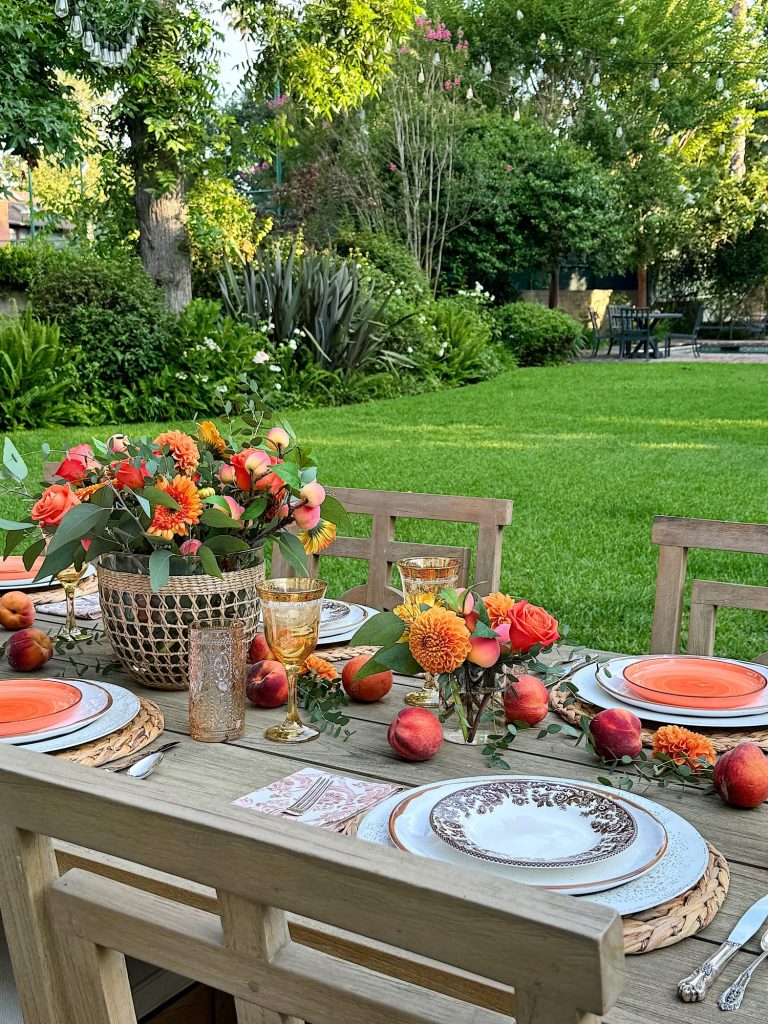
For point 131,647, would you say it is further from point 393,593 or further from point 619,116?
point 619,116

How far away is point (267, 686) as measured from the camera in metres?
1.71

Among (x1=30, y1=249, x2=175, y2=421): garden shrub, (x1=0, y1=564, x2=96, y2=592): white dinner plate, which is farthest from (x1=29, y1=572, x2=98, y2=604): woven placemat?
(x1=30, y1=249, x2=175, y2=421): garden shrub

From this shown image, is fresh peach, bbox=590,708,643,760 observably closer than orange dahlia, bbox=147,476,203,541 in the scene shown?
Yes

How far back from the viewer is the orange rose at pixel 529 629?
4.74ft

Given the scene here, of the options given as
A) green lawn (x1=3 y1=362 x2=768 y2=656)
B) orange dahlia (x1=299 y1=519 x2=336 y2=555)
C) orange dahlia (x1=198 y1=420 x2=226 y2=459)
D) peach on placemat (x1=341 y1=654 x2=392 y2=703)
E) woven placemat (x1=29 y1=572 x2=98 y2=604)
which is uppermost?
orange dahlia (x1=198 y1=420 x2=226 y2=459)

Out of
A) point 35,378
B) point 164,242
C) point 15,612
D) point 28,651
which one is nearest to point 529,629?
point 28,651

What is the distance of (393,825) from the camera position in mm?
1182

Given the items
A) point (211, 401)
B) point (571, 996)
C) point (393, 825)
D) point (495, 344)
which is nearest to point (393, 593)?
point (393, 825)

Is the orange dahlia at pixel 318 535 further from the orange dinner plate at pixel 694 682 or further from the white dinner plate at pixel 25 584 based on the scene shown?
the white dinner plate at pixel 25 584

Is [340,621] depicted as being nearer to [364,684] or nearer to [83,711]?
[364,684]

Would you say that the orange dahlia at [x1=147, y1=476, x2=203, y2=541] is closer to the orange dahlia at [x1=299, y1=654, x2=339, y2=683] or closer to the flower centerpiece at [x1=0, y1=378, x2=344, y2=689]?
the flower centerpiece at [x1=0, y1=378, x2=344, y2=689]

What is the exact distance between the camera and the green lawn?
4.86 meters

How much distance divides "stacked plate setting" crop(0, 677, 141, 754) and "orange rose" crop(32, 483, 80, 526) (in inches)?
10.2

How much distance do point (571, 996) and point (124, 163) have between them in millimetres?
12192
